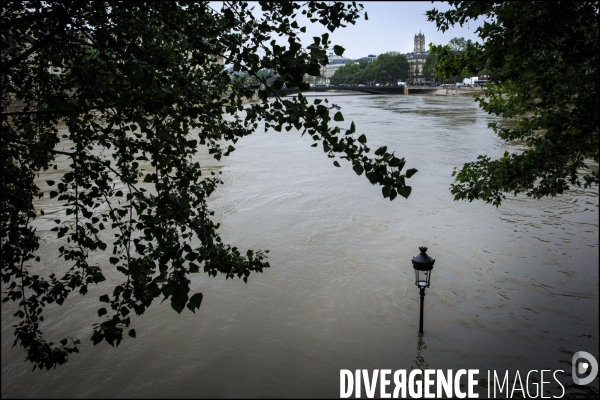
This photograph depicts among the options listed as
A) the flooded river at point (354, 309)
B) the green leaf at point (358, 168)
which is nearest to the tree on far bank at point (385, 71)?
the flooded river at point (354, 309)

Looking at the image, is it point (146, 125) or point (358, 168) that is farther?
point (146, 125)

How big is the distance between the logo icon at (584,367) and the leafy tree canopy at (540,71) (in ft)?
A: 8.52

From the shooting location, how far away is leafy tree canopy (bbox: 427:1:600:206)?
4.56 meters

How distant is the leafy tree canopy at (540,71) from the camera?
4.56 metres

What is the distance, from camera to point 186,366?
24.7ft

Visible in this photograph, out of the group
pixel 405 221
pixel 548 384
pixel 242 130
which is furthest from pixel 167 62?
pixel 405 221

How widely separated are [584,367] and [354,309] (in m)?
3.74

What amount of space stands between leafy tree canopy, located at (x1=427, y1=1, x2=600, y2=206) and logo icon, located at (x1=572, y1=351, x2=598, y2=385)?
2598 mm

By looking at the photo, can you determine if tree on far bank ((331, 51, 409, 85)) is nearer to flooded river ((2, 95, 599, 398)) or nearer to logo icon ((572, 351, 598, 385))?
flooded river ((2, 95, 599, 398))

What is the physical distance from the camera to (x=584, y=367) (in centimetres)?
720

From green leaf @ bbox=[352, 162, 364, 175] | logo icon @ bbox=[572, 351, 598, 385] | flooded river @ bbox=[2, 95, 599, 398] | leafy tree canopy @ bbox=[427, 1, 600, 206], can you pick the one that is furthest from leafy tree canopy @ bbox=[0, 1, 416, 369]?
logo icon @ bbox=[572, 351, 598, 385]

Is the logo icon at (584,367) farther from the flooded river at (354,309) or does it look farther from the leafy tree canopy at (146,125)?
the leafy tree canopy at (146,125)

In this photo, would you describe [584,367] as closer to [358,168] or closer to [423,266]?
[423,266]

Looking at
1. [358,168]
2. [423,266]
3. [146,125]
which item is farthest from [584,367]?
[146,125]
